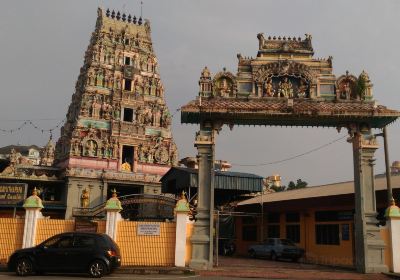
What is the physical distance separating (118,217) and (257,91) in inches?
301

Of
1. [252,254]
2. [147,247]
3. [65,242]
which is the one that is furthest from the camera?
[252,254]

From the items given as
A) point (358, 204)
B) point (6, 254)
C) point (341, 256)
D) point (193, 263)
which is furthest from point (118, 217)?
point (341, 256)

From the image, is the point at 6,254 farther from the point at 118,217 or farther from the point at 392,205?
the point at 392,205

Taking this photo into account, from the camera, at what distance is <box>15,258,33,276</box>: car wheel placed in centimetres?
1350

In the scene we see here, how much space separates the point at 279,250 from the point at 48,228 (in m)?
13.4

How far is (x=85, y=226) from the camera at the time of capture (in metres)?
16.5

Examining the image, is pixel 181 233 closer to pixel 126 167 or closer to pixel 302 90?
pixel 302 90

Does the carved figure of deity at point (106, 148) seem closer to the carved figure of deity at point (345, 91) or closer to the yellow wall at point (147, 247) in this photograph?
the yellow wall at point (147, 247)

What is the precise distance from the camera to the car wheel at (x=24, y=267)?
13.5 meters

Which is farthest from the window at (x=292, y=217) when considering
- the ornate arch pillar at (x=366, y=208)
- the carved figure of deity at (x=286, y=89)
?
the carved figure of deity at (x=286, y=89)

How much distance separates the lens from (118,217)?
16.1 m

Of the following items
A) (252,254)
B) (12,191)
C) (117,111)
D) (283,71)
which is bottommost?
(252,254)

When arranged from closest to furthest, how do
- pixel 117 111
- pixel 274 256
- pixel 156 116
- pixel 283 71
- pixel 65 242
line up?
pixel 65 242
pixel 283 71
pixel 274 256
pixel 117 111
pixel 156 116

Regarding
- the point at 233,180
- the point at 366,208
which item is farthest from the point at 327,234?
the point at 366,208
